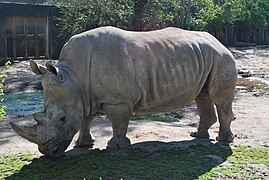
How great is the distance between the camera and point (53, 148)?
4867mm

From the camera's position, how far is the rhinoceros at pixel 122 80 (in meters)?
4.90

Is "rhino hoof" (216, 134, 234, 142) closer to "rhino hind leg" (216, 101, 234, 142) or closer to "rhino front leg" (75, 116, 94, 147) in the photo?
"rhino hind leg" (216, 101, 234, 142)

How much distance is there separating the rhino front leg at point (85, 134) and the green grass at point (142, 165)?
342 mm

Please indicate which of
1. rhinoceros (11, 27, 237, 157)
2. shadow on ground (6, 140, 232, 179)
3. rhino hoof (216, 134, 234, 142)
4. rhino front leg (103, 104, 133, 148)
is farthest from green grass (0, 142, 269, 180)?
rhino hoof (216, 134, 234, 142)

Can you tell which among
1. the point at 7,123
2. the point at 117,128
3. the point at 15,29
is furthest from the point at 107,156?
the point at 15,29

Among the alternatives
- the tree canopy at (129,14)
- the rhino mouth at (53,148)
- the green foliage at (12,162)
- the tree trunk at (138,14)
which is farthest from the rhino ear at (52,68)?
the tree trunk at (138,14)

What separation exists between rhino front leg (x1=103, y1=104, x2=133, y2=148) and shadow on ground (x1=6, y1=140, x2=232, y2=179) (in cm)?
10

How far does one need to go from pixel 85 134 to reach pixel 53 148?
891mm

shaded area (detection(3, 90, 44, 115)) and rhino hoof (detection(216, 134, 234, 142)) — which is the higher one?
rhino hoof (detection(216, 134, 234, 142))

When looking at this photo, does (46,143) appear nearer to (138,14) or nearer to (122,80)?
(122,80)

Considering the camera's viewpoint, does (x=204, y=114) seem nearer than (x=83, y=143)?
No

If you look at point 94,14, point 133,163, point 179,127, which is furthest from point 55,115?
point 94,14

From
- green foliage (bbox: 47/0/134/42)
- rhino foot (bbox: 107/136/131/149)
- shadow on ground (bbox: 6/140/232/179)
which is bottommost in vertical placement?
shadow on ground (bbox: 6/140/232/179)

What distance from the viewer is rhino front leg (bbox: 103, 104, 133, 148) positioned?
5199mm
